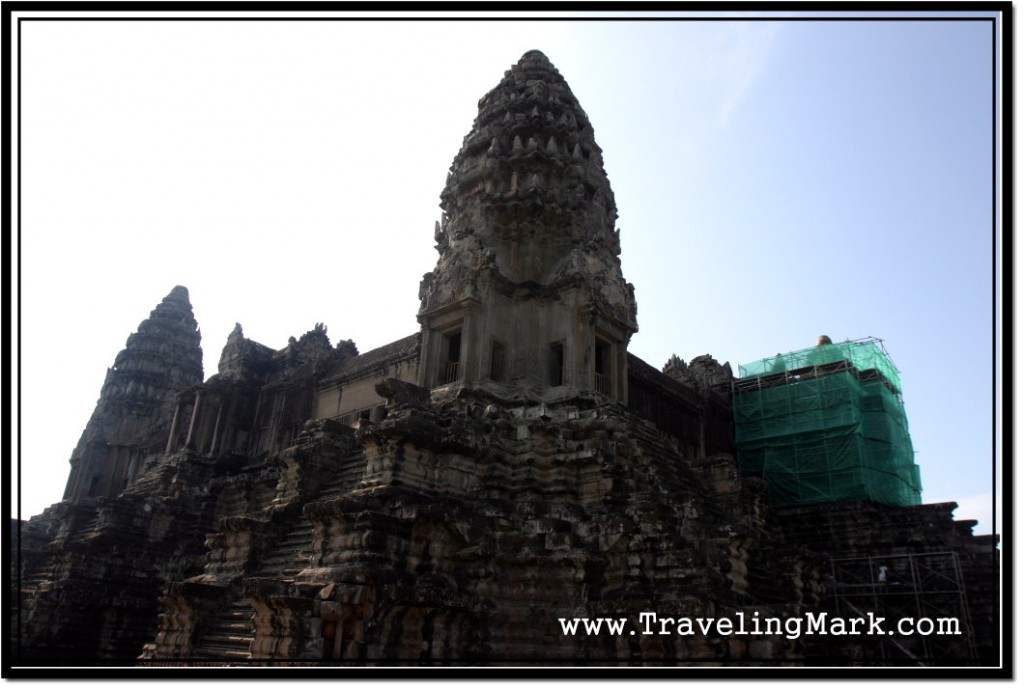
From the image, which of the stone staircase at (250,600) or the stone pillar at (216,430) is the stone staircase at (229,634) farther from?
the stone pillar at (216,430)

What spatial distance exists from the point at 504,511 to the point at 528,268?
310 inches

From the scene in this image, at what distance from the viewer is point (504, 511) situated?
13.7 meters

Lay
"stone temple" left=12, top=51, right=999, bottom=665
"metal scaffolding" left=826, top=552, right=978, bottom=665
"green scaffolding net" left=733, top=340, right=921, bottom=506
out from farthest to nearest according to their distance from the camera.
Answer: "green scaffolding net" left=733, top=340, right=921, bottom=506, "metal scaffolding" left=826, top=552, right=978, bottom=665, "stone temple" left=12, top=51, right=999, bottom=665

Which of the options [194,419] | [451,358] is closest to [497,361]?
[451,358]

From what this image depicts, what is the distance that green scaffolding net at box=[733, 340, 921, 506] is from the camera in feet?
74.8

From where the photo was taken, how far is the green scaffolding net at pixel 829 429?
22797mm

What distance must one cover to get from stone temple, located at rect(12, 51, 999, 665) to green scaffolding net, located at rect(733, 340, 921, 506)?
284 millimetres

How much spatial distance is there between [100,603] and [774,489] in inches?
818

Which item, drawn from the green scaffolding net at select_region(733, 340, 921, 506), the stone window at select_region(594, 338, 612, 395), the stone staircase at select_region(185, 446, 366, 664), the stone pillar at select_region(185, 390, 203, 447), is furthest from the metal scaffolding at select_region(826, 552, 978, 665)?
the stone pillar at select_region(185, 390, 203, 447)

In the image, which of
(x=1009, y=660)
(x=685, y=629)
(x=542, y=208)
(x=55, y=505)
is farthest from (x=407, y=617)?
(x=55, y=505)

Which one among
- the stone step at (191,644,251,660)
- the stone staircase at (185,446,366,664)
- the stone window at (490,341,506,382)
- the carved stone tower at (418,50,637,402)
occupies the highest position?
the carved stone tower at (418,50,637,402)

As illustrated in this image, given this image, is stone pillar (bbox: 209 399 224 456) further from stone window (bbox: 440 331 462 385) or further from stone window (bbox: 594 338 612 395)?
stone window (bbox: 594 338 612 395)

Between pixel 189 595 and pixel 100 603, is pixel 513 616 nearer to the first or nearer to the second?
pixel 189 595

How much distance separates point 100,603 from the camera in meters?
19.1
